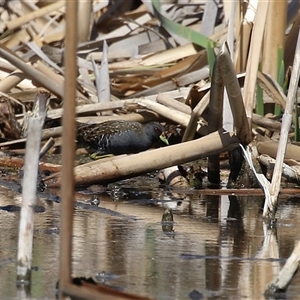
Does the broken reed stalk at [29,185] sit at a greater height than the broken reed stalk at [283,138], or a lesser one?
lesser

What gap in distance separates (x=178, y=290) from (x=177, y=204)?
1.76 m

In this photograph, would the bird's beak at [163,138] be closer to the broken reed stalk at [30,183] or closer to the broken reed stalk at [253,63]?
the broken reed stalk at [253,63]

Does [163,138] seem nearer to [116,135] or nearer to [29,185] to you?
[116,135]

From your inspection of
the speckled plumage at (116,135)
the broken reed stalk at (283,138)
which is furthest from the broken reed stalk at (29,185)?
the speckled plumage at (116,135)

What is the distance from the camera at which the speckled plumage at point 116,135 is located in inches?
248

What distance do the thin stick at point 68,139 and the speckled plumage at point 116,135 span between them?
3.91 metres

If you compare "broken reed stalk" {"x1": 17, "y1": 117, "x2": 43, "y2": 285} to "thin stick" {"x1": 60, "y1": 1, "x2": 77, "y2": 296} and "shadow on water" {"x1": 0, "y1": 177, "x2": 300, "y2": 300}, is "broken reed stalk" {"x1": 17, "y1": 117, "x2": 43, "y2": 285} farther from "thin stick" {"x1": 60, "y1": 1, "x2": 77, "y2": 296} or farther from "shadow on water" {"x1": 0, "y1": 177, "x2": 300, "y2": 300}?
"thin stick" {"x1": 60, "y1": 1, "x2": 77, "y2": 296}

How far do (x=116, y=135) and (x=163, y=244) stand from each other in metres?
2.84

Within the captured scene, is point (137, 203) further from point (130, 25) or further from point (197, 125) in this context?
point (130, 25)

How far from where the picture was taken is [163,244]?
3574mm

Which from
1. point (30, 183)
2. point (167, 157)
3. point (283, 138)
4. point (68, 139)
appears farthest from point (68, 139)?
point (167, 157)

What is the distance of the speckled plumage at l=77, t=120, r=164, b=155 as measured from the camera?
20.6 ft

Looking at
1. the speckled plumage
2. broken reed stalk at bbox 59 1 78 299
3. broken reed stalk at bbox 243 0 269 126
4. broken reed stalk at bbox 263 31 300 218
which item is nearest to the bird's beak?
the speckled plumage

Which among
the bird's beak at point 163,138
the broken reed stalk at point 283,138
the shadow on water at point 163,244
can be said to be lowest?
the shadow on water at point 163,244
